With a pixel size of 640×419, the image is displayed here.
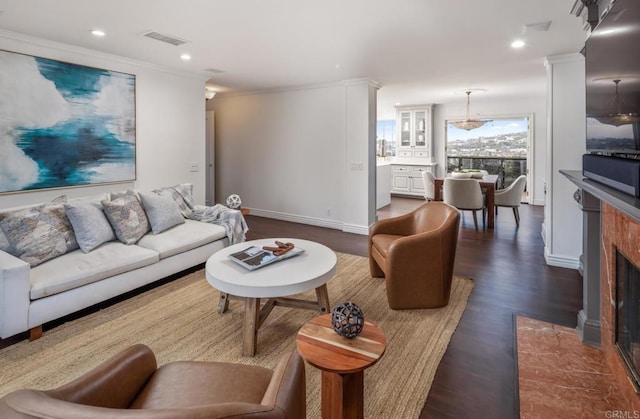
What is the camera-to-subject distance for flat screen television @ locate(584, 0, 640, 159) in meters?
1.46

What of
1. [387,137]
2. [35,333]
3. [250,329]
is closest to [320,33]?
[250,329]

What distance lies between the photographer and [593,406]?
5.90 ft

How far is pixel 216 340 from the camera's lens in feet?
8.14

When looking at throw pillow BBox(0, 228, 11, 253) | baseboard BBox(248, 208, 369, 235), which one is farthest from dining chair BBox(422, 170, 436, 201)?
throw pillow BBox(0, 228, 11, 253)

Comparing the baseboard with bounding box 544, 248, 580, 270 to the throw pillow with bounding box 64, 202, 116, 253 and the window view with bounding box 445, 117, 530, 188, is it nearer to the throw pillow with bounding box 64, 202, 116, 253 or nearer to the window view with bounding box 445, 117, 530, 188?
the throw pillow with bounding box 64, 202, 116, 253

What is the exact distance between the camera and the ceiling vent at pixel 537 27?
3.03m

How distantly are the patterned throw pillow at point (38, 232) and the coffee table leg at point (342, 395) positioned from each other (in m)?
2.54

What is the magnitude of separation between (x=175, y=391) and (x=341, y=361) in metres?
0.62

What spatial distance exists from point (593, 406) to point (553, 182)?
9.12 feet

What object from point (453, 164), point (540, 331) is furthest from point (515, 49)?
point (453, 164)

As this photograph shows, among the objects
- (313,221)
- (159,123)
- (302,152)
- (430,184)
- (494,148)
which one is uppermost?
(494,148)

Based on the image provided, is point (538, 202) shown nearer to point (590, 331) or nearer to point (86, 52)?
point (590, 331)

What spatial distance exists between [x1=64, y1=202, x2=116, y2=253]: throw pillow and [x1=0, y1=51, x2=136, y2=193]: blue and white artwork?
0.89 m

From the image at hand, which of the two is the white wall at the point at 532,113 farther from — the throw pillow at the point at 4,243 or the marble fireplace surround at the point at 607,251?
the throw pillow at the point at 4,243
